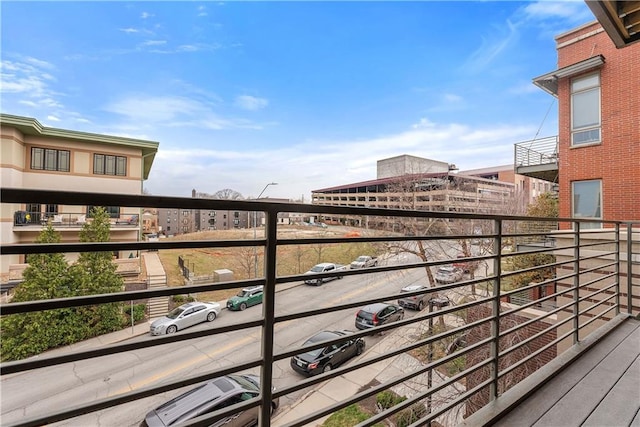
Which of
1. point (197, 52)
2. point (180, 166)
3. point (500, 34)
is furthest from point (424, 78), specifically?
point (180, 166)

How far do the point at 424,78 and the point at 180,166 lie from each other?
15.9 m

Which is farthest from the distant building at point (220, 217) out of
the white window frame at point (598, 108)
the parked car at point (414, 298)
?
the white window frame at point (598, 108)

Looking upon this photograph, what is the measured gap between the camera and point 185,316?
199 cm

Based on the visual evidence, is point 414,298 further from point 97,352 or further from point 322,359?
point 322,359

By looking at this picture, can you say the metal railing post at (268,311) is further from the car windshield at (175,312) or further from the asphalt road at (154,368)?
→ the car windshield at (175,312)

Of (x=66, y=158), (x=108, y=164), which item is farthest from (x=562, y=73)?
(x=66, y=158)

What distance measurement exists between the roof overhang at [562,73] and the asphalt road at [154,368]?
7148 mm

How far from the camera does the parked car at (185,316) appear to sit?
1695mm

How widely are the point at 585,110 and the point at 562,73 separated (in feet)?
3.93

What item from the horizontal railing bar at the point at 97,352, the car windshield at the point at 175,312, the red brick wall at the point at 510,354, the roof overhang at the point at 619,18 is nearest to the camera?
the horizontal railing bar at the point at 97,352

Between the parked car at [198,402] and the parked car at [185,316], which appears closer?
the parked car at [185,316]

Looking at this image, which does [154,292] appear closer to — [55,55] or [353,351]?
[353,351]

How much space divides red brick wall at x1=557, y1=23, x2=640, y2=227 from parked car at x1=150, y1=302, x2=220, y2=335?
31.5 ft

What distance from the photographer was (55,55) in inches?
516
